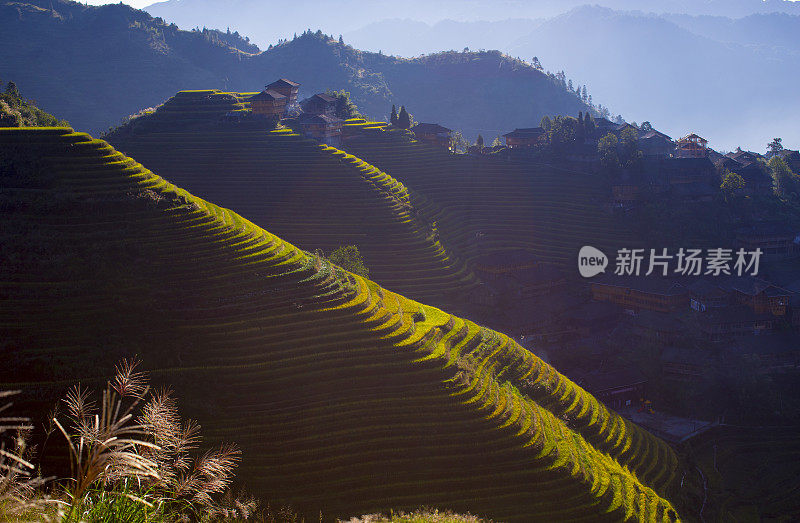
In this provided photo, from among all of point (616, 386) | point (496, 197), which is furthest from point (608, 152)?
point (616, 386)

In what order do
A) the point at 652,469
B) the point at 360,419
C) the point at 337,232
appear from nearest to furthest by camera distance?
the point at 360,419, the point at 652,469, the point at 337,232

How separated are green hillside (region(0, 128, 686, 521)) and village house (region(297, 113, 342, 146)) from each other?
29.2 m

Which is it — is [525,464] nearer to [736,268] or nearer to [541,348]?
[541,348]

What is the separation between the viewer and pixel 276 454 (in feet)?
70.9

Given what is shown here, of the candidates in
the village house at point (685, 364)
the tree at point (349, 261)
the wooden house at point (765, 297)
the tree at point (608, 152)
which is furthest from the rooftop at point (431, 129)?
the village house at point (685, 364)

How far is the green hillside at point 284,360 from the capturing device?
71.5 feet

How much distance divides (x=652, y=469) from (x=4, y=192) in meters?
31.6

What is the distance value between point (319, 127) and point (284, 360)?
37.5 meters

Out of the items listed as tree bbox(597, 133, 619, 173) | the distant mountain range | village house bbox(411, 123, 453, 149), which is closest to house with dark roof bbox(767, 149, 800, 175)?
tree bbox(597, 133, 619, 173)

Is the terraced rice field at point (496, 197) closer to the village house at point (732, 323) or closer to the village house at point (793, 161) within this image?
the village house at point (732, 323)

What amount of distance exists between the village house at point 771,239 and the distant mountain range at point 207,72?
73697 millimetres

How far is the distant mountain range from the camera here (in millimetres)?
103250

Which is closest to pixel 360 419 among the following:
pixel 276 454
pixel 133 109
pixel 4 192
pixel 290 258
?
pixel 276 454

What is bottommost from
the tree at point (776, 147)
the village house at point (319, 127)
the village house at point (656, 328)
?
the village house at point (656, 328)
